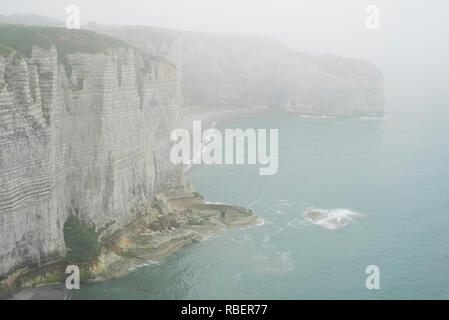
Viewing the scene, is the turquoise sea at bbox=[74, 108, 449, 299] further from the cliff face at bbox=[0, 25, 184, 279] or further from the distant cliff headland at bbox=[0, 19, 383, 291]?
the cliff face at bbox=[0, 25, 184, 279]

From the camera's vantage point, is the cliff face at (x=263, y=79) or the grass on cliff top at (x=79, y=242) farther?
the cliff face at (x=263, y=79)

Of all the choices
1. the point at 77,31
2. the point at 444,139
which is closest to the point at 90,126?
the point at 77,31

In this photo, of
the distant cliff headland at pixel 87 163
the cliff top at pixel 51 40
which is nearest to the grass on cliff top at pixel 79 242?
the distant cliff headland at pixel 87 163

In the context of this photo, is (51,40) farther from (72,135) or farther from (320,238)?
(320,238)

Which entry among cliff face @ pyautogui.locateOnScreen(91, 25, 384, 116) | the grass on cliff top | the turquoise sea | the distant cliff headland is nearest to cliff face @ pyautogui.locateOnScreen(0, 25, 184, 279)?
the distant cliff headland

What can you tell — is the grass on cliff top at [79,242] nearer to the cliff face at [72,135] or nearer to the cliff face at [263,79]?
the cliff face at [72,135]
